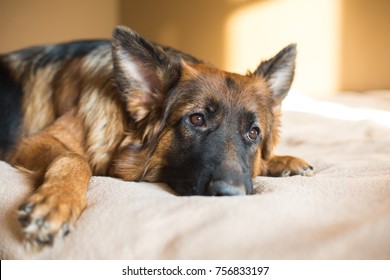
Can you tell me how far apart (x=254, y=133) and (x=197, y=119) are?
11.5 inches

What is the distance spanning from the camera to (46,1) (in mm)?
5816

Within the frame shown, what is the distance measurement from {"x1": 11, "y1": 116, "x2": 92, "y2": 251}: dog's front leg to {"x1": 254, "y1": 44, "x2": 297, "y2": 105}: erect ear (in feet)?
3.45

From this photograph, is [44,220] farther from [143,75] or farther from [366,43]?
[366,43]

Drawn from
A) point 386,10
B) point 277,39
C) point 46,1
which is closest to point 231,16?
point 277,39

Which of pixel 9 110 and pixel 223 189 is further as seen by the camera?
pixel 9 110

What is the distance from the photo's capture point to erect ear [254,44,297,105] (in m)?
2.23

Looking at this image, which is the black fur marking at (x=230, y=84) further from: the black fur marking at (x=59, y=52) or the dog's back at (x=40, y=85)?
the black fur marking at (x=59, y=52)

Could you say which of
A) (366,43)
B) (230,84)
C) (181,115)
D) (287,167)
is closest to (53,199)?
(181,115)

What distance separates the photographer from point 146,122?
6.49 feet

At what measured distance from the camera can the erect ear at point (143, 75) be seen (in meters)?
1.92

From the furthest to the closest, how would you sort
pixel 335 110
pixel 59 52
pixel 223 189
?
pixel 335 110 < pixel 59 52 < pixel 223 189

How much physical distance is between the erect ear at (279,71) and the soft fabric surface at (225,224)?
79 cm

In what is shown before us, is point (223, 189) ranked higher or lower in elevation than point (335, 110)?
A: higher
